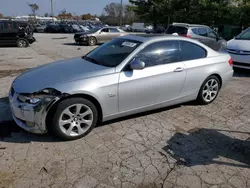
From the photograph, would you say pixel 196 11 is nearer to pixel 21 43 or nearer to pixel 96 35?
pixel 96 35

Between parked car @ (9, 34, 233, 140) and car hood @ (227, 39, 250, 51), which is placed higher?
car hood @ (227, 39, 250, 51)

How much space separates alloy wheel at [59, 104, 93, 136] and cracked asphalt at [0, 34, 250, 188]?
0.16 meters

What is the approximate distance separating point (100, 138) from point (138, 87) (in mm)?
992

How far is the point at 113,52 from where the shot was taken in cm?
435

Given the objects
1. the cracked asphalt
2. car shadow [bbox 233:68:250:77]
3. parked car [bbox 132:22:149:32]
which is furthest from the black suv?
parked car [bbox 132:22:149:32]

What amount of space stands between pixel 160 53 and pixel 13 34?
1387 centimetres

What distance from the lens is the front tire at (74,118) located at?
3.38 m

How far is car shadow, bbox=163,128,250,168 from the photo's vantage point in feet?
10.3

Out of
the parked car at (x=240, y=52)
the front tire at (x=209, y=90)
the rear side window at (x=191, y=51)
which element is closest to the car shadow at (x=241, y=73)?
the parked car at (x=240, y=52)

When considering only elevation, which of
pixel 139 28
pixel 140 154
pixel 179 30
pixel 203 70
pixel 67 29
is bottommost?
pixel 140 154

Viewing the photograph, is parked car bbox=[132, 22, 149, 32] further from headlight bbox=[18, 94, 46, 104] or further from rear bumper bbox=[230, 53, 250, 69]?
headlight bbox=[18, 94, 46, 104]

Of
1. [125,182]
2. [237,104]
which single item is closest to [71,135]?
[125,182]

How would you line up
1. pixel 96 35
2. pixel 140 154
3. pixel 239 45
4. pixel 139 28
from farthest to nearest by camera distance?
pixel 139 28 → pixel 96 35 → pixel 239 45 → pixel 140 154

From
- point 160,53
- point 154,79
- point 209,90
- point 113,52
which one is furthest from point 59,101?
point 209,90
